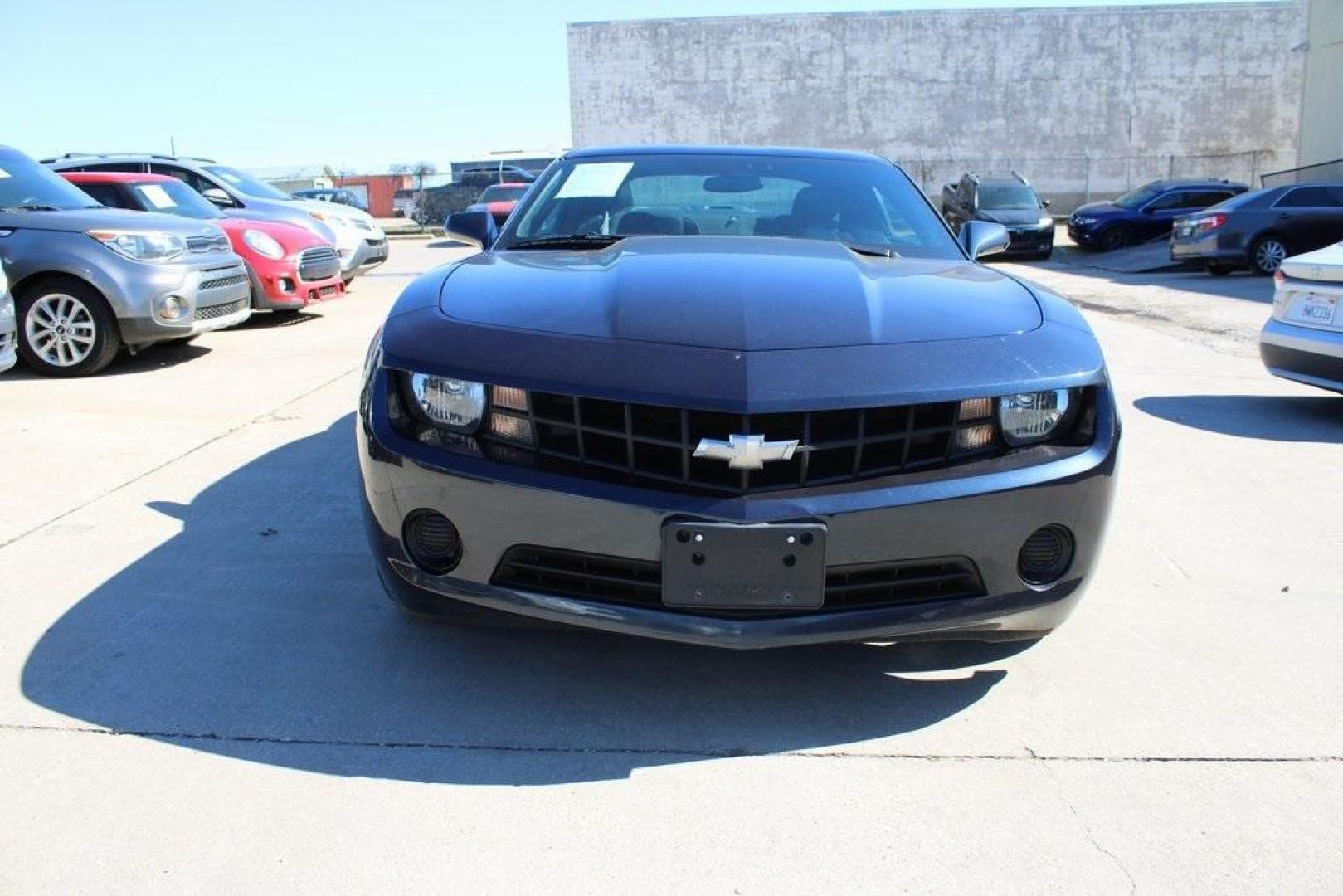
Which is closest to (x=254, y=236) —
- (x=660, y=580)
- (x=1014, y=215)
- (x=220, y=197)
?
(x=220, y=197)

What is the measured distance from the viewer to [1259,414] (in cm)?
695

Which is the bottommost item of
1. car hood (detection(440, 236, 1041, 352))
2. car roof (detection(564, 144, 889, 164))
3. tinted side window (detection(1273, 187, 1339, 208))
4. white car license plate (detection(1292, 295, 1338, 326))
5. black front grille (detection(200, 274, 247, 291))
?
white car license plate (detection(1292, 295, 1338, 326))

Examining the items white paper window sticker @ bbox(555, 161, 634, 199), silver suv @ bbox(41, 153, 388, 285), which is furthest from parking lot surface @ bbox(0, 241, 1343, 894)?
silver suv @ bbox(41, 153, 388, 285)

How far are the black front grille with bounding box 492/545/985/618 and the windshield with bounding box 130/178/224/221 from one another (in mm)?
8758

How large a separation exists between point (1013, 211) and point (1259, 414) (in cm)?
1661

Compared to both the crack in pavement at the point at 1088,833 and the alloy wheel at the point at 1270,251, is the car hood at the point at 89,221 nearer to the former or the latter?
the crack in pavement at the point at 1088,833

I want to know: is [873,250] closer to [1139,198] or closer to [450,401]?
[450,401]

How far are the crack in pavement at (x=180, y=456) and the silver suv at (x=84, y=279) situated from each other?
1.35 m

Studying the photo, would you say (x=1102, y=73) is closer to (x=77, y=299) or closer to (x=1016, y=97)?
(x=1016, y=97)

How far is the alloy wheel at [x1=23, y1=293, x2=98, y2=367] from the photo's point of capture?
25.3ft

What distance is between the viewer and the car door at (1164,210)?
2272 cm

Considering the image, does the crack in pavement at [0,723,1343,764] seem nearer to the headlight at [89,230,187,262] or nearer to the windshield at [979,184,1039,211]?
the headlight at [89,230,187,262]

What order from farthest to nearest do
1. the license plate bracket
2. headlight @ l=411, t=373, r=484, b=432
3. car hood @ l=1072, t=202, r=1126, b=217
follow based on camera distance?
car hood @ l=1072, t=202, r=1126, b=217 → headlight @ l=411, t=373, r=484, b=432 → the license plate bracket

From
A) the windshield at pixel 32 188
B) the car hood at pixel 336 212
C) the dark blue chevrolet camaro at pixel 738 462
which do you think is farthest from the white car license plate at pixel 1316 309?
the car hood at pixel 336 212
